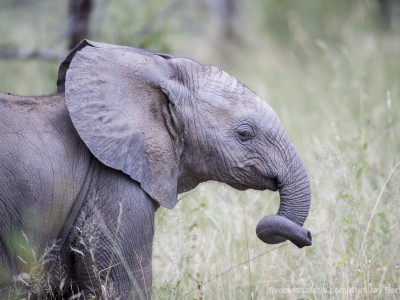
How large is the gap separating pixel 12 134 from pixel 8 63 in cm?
776

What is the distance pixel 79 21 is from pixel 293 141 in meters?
2.60

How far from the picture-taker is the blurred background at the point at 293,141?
5.15 metres

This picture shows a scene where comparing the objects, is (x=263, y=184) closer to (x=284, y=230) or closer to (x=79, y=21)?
(x=284, y=230)

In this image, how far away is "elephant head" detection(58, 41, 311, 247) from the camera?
14.1 feet

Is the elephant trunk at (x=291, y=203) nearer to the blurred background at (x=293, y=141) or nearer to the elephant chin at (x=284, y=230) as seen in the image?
the elephant chin at (x=284, y=230)

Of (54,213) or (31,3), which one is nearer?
(54,213)

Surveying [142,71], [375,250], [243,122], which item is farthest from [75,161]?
[375,250]

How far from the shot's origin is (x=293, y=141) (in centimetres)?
840

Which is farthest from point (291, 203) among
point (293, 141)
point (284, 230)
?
point (293, 141)

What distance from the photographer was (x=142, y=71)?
175 inches

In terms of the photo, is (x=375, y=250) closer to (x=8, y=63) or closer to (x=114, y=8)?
(x=114, y=8)

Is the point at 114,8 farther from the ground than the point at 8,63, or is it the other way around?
the point at 114,8

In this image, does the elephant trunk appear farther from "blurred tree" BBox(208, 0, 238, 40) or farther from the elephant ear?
"blurred tree" BBox(208, 0, 238, 40)

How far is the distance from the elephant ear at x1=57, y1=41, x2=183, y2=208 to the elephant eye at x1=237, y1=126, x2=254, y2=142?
326 millimetres
